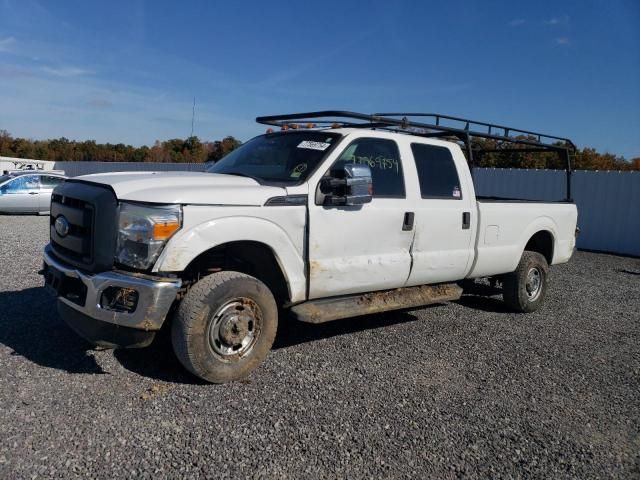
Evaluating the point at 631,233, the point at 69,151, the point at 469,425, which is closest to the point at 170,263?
the point at 469,425

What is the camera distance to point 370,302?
507 centimetres

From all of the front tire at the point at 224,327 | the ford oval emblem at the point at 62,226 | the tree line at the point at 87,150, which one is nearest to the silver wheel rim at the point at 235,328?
the front tire at the point at 224,327

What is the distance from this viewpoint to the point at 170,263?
3729 millimetres

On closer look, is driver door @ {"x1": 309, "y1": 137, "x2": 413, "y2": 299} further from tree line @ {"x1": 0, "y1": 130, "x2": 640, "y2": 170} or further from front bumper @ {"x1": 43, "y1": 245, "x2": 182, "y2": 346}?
tree line @ {"x1": 0, "y1": 130, "x2": 640, "y2": 170}

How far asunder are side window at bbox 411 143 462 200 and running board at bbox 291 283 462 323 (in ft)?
3.25

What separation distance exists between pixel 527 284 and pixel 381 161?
10.1 feet

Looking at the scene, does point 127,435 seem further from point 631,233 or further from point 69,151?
point 69,151

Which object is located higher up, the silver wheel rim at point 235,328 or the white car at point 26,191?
the white car at point 26,191

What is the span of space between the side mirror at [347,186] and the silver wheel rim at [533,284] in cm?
349

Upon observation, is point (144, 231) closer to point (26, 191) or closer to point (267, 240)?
point (267, 240)

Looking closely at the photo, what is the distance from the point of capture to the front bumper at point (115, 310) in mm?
3684


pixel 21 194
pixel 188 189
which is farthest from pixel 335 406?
pixel 21 194

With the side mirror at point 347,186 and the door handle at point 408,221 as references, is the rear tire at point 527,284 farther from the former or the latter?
the side mirror at point 347,186

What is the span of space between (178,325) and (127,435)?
82 centimetres
